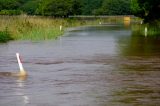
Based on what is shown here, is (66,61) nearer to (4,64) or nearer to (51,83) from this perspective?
(4,64)

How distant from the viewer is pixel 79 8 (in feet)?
346

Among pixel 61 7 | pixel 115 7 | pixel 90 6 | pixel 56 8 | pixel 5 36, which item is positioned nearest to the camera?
pixel 5 36

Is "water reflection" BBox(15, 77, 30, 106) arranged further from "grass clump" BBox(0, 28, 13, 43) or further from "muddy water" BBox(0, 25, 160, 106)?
"grass clump" BBox(0, 28, 13, 43)

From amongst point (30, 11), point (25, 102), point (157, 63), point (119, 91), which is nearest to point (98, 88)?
point (119, 91)

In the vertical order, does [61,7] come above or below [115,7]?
above

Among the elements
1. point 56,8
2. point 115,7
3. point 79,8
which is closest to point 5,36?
point 56,8

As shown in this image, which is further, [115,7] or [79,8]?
[115,7]

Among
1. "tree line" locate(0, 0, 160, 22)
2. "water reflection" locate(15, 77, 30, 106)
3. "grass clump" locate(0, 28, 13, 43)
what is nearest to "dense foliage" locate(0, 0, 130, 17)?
"tree line" locate(0, 0, 160, 22)

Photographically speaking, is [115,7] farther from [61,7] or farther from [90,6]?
[61,7]

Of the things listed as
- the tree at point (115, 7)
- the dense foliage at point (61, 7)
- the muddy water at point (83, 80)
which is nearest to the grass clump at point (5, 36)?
the muddy water at point (83, 80)

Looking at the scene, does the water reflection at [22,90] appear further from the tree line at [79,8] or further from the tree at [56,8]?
the tree at [56,8]

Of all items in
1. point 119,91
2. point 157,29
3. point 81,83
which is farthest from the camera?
point 157,29

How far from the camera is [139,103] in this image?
40.7 ft

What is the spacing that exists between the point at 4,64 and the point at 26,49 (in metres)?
8.12
